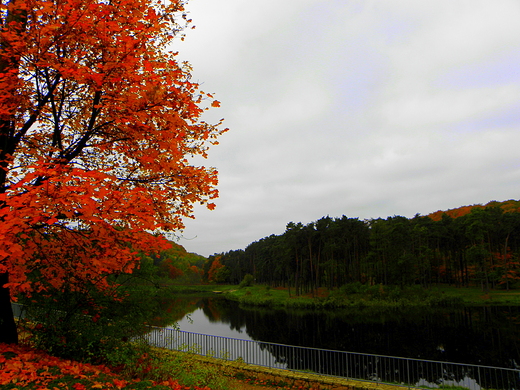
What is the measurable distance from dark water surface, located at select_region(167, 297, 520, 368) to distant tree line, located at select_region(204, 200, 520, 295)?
12.9 metres

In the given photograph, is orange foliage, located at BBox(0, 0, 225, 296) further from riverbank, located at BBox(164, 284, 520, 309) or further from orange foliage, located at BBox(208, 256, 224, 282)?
orange foliage, located at BBox(208, 256, 224, 282)

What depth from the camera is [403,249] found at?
5994 cm

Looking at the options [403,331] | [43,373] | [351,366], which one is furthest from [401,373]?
[43,373]

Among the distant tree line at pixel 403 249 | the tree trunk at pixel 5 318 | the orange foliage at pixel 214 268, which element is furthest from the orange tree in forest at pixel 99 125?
the orange foliage at pixel 214 268

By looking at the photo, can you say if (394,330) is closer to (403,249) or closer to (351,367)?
(351,367)

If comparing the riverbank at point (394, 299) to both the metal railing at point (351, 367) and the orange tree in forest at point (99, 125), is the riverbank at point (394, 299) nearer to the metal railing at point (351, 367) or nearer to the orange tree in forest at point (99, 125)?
the metal railing at point (351, 367)

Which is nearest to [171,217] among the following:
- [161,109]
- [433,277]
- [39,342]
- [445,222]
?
[161,109]

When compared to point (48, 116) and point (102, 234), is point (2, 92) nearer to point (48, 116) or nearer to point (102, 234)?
point (48, 116)

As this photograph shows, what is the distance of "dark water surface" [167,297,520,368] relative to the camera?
24.9 meters

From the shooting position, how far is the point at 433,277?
2987 inches

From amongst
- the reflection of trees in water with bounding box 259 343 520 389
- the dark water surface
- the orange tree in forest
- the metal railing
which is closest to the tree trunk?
the orange tree in forest

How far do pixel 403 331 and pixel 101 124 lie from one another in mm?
34774

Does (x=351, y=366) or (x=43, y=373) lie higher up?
(x=43, y=373)

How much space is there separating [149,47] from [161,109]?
1846 mm
